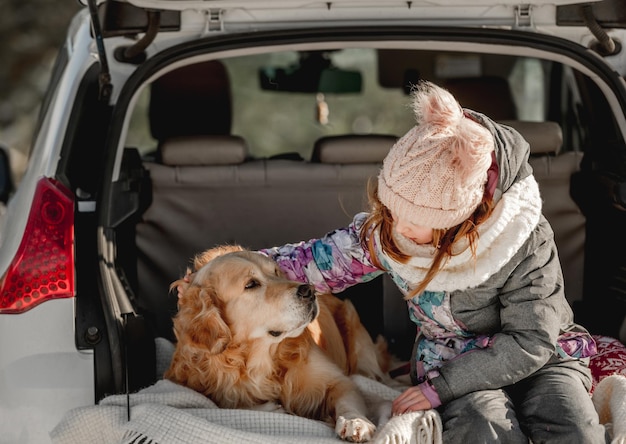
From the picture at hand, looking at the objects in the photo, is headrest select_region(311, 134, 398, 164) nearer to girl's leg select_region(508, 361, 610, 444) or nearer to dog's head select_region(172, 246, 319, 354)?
dog's head select_region(172, 246, 319, 354)

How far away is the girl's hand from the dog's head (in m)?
0.45

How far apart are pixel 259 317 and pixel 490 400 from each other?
84 centimetres

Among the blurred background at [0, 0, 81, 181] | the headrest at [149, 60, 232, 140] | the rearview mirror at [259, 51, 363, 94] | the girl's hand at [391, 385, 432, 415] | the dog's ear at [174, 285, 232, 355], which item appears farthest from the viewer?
the blurred background at [0, 0, 81, 181]

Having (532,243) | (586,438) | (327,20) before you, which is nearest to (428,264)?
(532,243)

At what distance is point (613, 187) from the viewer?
331 centimetres

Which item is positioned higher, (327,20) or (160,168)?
(327,20)

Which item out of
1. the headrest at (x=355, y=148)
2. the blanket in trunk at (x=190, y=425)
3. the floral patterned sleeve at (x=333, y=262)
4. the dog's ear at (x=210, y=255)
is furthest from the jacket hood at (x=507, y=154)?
the dog's ear at (x=210, y=255)

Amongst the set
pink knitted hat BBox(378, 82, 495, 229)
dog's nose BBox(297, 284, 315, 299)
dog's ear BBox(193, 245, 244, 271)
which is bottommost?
dog's nose BBox(297, 284, 315, 299)

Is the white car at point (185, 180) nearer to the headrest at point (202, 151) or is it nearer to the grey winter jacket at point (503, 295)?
the headrest at point (202, 151)

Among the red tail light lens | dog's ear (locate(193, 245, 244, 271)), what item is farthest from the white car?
dog's ear (locate(193, 245, 244, 271))

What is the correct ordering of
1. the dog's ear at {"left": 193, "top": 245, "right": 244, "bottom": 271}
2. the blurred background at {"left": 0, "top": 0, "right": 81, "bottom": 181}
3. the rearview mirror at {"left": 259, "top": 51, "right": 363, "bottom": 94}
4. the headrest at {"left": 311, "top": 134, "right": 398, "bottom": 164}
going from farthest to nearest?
the blurred background at {"left": 0, "top": 0, "right": 81, "bottom": 181}
the rearview mirror at {"left": 259, "top": 51, "right": 363, "bottom": 94}
the headrest at {"left": 311, "top": 134, "right": 398, "bottom": 164}
the dog's ear at {"left": 193, "top": 245, "right": 244, "bottom": 271}

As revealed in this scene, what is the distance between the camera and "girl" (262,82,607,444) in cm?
234

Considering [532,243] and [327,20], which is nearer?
[532,243]

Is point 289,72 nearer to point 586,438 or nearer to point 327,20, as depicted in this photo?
point 327,20
